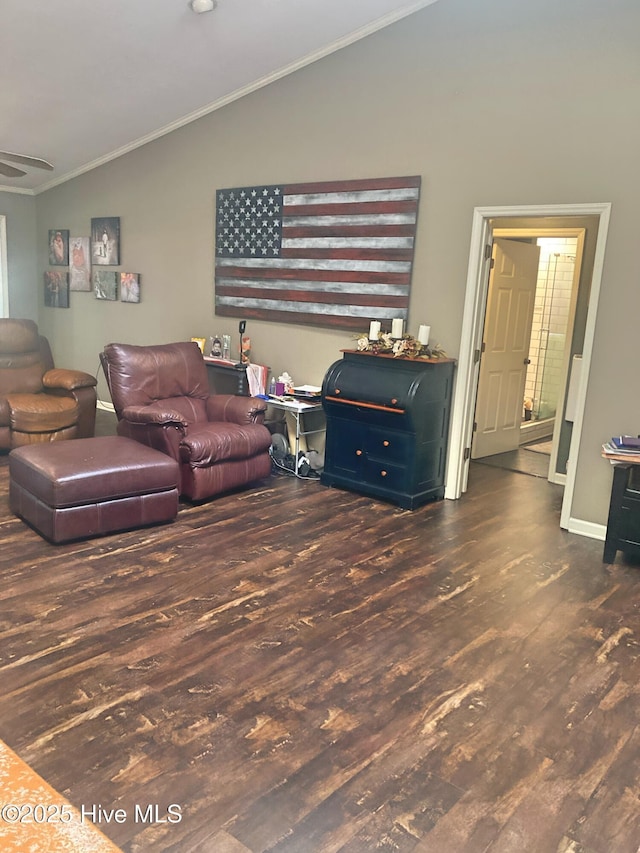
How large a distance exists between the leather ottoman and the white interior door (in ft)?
9.63

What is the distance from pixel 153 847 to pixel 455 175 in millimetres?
4157

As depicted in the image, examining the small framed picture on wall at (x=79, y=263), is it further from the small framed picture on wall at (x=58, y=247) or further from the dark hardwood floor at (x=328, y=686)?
the dark hardwood floor at (x=328, y=686)

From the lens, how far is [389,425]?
457cm

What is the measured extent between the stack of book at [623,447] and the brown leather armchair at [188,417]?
221cm

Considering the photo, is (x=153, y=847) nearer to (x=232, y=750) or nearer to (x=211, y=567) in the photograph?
(x=232, y=750)

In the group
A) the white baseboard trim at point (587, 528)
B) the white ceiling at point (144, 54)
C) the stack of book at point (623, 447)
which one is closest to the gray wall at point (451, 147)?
the white baseboard trim at point (587, 528)

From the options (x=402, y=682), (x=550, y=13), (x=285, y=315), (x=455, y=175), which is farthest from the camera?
(x=285, y=315)

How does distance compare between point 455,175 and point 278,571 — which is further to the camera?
point 455,175

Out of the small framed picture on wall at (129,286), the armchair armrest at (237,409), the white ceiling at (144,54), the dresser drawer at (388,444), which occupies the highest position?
the white ceiling at (144,54)

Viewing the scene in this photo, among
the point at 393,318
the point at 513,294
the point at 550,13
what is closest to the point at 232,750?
the point at 393,318

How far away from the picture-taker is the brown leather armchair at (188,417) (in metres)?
4.38

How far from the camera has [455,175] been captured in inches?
180

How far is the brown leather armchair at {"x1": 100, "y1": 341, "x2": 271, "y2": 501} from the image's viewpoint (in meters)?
4.38

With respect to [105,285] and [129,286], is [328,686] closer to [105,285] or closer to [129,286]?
[129,286]
